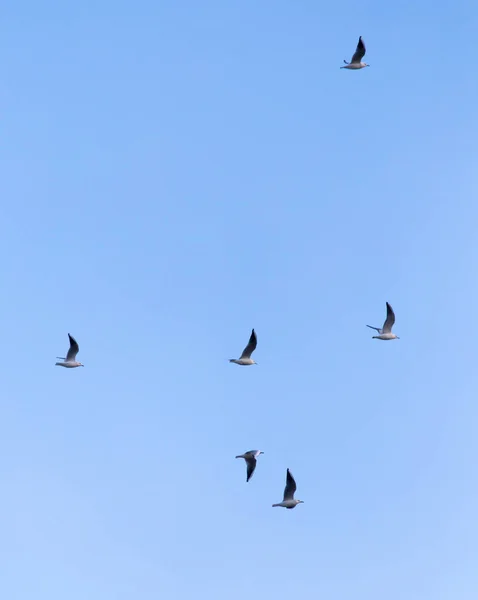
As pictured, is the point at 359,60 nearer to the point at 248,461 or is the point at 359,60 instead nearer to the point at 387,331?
the point at 387,331

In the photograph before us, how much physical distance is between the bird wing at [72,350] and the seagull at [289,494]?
1609 centimetres

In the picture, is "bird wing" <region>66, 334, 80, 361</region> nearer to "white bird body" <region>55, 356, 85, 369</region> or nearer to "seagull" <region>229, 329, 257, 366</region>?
"white bird body" <region>55, 356, 85, 369</region>

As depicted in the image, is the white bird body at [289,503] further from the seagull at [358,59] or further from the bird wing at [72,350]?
the seagull at [358,59]

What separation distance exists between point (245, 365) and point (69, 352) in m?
11.5


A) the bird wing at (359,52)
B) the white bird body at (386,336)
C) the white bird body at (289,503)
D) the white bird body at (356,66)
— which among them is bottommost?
the white bird body at (289,503)

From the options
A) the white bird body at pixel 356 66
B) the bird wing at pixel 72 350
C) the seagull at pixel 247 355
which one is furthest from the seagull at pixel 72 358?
the white bird body at pixel 356 66

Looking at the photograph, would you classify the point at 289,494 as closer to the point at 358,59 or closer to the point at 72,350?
the point at 72,350

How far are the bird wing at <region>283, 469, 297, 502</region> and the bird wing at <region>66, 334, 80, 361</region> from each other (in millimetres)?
16068

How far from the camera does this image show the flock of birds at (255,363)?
79.4 meters

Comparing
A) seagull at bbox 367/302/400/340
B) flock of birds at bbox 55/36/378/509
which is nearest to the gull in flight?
flock of birds at bbox 55/36/378/509

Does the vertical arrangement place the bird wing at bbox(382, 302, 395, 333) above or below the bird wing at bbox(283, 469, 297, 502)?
above

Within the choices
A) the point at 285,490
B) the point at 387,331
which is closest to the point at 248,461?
the point at 285,490

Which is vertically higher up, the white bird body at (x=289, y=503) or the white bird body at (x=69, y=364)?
the white bird body at (x=69, y=364)

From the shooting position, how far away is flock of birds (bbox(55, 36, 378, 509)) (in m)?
79.4
